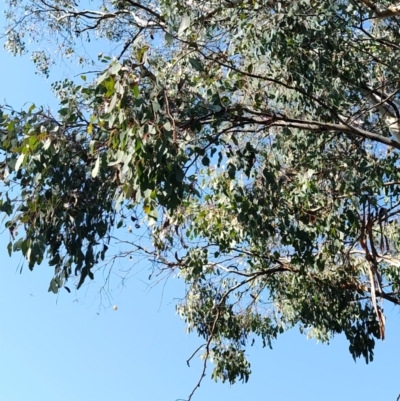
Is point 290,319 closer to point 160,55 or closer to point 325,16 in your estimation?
point 160,55

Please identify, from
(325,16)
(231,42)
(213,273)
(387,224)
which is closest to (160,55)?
(231,42)

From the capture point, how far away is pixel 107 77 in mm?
3984

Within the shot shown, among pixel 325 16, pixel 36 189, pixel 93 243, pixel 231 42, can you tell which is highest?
pixel 231 42

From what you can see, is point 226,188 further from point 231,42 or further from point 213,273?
point 213,273

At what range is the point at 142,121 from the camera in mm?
3965

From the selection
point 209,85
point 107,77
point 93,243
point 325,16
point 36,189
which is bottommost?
point 93,243

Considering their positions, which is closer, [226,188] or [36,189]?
[36,189]

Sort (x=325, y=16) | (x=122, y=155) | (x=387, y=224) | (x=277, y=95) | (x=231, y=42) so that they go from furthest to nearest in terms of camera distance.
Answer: (x=387, y=224)
(x=231, y=42)
(x=277, y=95)
(x=325, y=16)
(x=122, y=155)

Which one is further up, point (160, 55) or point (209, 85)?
point (160, 55)

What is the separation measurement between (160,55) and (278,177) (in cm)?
→ 173

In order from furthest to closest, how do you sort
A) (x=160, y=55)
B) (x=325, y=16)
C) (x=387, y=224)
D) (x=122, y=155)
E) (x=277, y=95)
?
(x=387, y=224) < (x=160, y=55) < (x=277, y=95) < (x=325, y=16) < (x=122, y=155)

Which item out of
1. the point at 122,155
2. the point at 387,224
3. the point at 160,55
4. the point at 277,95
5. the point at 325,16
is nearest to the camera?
the point at 122,155

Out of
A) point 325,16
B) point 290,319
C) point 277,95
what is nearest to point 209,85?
point 277,95

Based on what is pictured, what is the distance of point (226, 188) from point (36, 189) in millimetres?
2616
